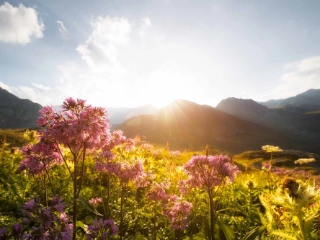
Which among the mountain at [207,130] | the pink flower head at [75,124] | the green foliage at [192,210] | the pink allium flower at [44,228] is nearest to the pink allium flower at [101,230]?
the green foliage at [192,210]

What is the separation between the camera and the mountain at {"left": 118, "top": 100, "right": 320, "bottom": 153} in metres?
142

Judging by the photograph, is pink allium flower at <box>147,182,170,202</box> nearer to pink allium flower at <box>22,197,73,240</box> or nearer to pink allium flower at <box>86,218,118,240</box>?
pink allium flower at <box>86,218,118,240</box>

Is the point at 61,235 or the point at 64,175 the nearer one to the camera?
the point at 61,235

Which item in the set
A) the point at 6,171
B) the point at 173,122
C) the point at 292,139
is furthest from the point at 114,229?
the point at 292,139

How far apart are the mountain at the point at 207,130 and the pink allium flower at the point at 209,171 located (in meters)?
129

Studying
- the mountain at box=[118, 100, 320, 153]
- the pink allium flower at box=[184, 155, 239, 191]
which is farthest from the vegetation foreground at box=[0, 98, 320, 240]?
the mountain at box=[118, 100, 320, 153]

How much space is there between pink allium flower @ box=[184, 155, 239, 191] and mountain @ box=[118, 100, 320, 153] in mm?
129348

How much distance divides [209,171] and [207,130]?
16473 centimetres

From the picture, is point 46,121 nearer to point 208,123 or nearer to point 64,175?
point 64,175

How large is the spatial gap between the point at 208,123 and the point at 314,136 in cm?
9356

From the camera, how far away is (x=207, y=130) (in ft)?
543

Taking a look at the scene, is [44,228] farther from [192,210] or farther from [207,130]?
[207,130]

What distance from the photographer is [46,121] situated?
3.79 m

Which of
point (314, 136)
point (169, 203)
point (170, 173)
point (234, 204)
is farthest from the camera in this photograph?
point (314, 136)
